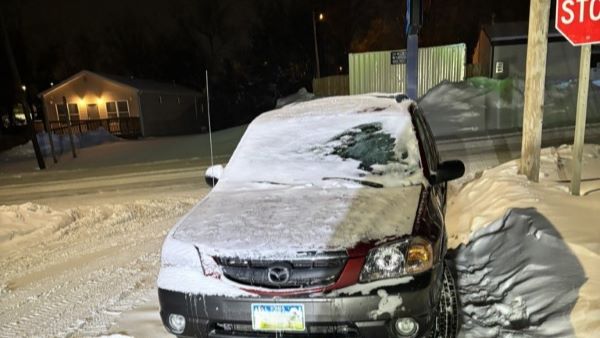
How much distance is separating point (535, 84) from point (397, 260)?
427 cm

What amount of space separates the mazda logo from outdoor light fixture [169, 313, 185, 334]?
65cm

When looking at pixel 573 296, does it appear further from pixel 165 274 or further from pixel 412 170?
pixel 165 274

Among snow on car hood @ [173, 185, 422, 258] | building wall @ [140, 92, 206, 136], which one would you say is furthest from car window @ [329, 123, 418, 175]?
building wall @ [140, 92, 206, 136]

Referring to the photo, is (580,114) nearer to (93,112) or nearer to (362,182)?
(362,182)

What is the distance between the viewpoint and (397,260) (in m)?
2.64

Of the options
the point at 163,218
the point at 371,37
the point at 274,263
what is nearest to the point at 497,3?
the point at 371,37

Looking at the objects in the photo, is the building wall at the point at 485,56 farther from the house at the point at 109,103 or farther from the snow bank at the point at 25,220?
the house at the point at 109,103

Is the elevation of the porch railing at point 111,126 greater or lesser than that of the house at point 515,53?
lesser

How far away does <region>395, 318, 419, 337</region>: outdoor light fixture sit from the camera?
8.44 feet

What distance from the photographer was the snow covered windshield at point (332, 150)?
144 inches

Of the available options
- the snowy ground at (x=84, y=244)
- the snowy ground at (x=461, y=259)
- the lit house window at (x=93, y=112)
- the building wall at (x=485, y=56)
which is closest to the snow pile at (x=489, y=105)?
the building wall at (x=485, y=56)

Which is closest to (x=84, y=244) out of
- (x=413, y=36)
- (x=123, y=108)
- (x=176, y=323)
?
(x=176, y=323)

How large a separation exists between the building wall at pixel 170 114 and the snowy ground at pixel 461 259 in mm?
24062

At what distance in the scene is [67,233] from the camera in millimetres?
6664
